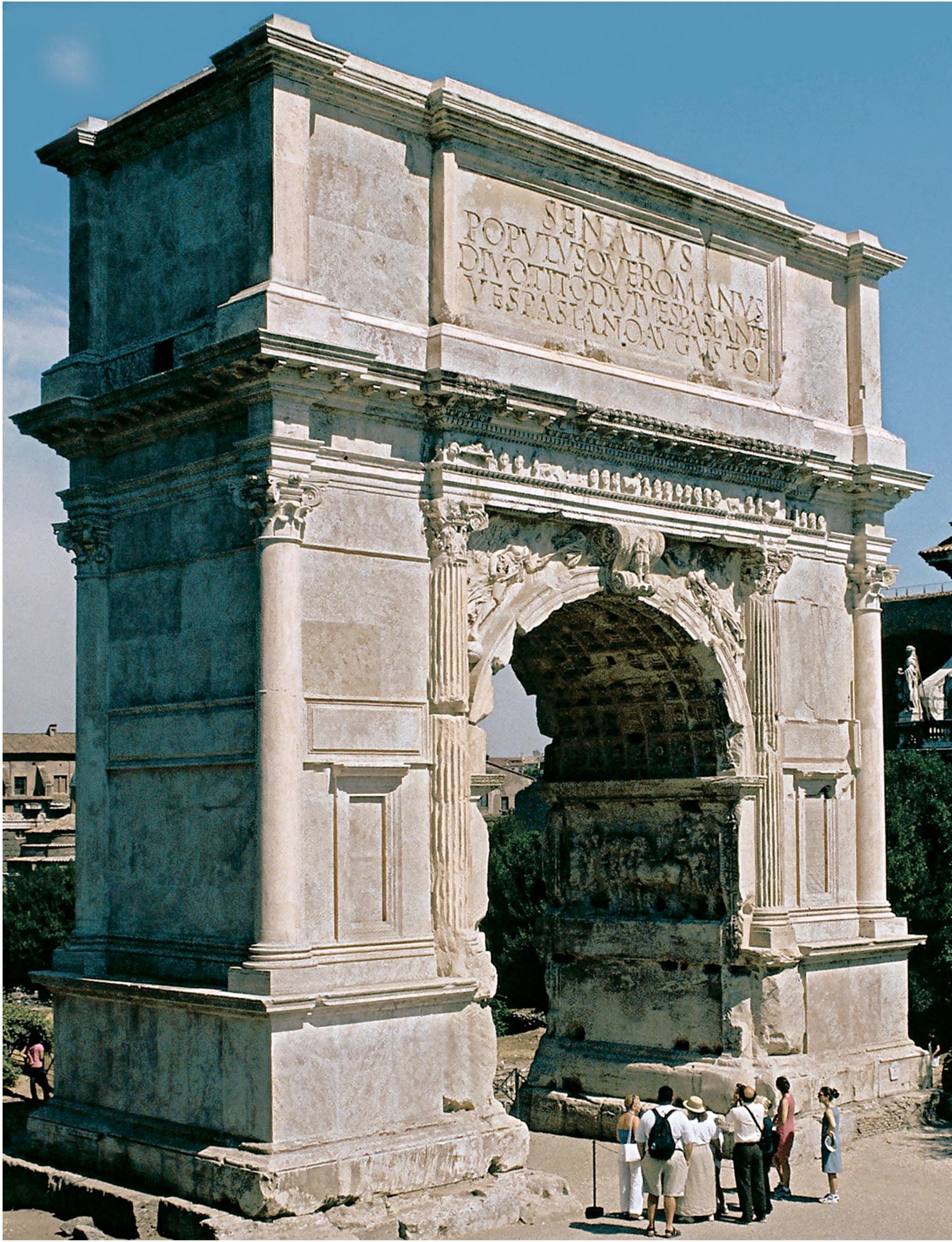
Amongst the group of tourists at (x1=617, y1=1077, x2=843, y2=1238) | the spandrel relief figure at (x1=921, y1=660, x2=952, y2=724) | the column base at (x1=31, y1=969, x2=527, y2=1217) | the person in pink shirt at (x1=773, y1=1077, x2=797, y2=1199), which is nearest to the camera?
the column base at (x1=31, y1=969, x2=527, y2=1217)

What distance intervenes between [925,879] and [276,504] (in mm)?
20117

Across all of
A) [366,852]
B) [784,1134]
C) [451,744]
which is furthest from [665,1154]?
[451,744]

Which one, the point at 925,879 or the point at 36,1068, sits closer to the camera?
the point at 36,1068

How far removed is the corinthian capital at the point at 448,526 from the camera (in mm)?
15602

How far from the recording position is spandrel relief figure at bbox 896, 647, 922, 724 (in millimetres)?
41562

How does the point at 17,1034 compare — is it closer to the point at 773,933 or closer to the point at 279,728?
the point at 773,933

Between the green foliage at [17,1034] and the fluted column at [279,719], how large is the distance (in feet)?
56.7

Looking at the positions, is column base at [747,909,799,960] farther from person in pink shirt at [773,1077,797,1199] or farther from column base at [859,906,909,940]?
person in pink shirt at [773,1077,797,1199]

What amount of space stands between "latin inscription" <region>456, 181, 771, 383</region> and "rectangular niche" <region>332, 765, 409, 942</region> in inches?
184

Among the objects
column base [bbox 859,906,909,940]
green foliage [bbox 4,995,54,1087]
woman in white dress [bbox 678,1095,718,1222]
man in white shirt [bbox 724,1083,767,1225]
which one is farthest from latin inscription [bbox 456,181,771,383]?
green foliage [bbox 4,995,54,1087]

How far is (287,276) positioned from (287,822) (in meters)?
4.70

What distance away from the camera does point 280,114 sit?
47.9ft

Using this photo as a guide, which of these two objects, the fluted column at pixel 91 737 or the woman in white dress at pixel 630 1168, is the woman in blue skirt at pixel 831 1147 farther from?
the fluted column at pixel 91 737

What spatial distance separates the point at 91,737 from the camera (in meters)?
16.1
